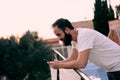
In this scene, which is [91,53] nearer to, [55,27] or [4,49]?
[55,27]

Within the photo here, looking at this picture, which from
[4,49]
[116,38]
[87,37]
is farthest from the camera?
[4,49]

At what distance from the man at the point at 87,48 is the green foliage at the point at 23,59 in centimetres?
3639

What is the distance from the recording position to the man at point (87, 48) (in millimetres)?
3725

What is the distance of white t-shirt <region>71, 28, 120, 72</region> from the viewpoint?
12.3ft

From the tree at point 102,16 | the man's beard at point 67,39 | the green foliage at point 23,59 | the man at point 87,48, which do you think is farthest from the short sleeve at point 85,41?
the green foliage at point 23,59

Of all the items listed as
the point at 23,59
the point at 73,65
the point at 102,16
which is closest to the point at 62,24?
the point at 73,65

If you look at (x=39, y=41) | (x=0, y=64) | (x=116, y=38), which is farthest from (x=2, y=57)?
(x=116, y=38)

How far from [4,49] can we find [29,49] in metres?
2.36

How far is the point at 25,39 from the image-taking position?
1622 inches

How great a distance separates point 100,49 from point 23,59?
37539mm

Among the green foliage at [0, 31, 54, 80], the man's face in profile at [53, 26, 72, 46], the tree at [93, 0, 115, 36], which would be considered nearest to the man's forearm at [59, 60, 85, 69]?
the man's face in profile at [53, 26, 72, 46]

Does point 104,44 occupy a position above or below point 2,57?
above

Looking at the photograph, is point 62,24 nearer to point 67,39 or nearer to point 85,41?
point 67,39

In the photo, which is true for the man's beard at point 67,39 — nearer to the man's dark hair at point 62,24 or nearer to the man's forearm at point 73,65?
the man's dark hair at point 62,24
